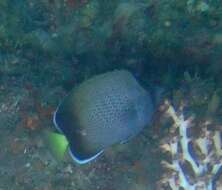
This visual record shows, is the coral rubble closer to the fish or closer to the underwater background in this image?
the underwater background

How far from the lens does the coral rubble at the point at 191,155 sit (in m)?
4.11

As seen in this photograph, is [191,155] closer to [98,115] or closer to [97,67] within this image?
[98,115]

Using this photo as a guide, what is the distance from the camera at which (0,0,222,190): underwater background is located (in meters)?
4.37

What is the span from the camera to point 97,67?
4957 millimetres

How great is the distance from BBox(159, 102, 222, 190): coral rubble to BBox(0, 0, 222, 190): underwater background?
11 cm

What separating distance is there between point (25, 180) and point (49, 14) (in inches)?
88.4

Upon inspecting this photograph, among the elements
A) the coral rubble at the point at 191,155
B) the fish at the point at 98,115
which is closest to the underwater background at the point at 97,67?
the coral rubble at the point at 191,155

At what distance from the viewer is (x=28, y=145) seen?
4.37 m

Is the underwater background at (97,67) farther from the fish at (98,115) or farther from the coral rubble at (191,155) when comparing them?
the fish at (98,115)

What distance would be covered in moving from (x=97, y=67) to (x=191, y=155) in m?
1.50

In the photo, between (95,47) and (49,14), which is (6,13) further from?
(95,47)

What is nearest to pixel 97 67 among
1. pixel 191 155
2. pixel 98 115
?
pixel 98 115

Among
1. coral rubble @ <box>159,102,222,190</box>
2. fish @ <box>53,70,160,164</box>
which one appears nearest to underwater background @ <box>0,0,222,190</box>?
coral rubble @ <box>159,102,222,190</box>

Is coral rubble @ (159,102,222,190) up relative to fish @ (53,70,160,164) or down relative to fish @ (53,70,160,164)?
down
